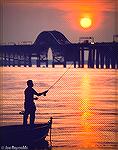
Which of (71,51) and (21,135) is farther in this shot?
(71,51)

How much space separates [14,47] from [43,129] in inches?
4866

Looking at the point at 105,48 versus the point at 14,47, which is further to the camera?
the point at 14,47

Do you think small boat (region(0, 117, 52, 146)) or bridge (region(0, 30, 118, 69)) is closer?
Result: small boat (region(0, 117, 52, 146))

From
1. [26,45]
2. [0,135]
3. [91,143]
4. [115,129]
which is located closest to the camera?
[0,135]

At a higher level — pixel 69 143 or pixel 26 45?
pixel 26 45

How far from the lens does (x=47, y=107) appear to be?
135 feet

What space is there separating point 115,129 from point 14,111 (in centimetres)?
1046

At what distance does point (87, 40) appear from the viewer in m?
118

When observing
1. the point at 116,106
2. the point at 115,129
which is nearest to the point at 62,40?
the point at 116,106

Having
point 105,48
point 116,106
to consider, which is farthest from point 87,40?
point 116,106

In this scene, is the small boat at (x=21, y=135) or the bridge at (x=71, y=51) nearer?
the small boat at (x=21, y=135)

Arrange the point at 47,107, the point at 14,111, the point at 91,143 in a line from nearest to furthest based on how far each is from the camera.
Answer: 1. the point at 91,143
2. the point at 14,111
3. the point at 47,107

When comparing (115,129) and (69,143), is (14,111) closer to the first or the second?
(115,129)

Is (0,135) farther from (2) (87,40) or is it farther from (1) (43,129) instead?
(2) (87,40)
